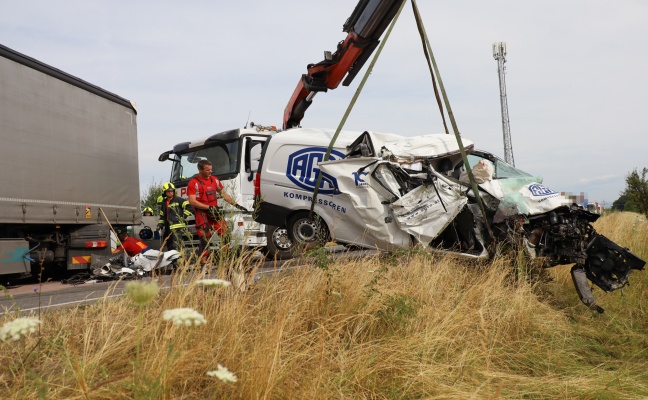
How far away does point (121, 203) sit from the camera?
35.8 ft

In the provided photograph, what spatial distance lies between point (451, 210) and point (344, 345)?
3.02 metres

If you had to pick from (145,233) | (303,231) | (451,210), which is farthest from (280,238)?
(145,233)

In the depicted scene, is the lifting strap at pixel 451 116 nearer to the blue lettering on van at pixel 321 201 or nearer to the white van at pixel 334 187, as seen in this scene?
the white van at pixel 334 187

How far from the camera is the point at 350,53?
9484 millimetres

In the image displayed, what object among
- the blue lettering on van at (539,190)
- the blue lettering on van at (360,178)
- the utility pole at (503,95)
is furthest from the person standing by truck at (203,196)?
the utility pole at (503,95)

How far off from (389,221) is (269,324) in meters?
3.34

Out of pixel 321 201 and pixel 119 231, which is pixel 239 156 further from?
pixel 321 201

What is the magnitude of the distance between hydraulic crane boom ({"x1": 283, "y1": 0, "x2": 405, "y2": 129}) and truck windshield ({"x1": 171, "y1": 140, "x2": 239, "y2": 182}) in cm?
198

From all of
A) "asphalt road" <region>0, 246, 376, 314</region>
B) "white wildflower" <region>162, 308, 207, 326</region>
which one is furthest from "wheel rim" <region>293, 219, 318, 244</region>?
"white wildflower" <region>162, 308, 207, 326</region>

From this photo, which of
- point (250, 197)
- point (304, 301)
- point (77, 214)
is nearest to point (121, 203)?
point (77, 214)

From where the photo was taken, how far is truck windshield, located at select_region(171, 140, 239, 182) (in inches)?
419

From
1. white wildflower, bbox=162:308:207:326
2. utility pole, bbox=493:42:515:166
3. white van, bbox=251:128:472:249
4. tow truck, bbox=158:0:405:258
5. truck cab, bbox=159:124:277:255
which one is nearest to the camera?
white wildflower, bbox=162:308:207:326

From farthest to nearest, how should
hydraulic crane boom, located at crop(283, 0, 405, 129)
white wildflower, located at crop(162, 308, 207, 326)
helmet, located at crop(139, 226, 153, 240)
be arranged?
helmet, located at crop(139, 226, 153, 240) → hydraulic crane boom, located at crop(283, 0, 405, 129) → white wildflower, located at crop(162, 308, 207, 326)

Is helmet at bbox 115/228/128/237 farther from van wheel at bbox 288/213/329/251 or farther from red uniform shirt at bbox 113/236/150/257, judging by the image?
van wheel at bbox 288/213/329/251
